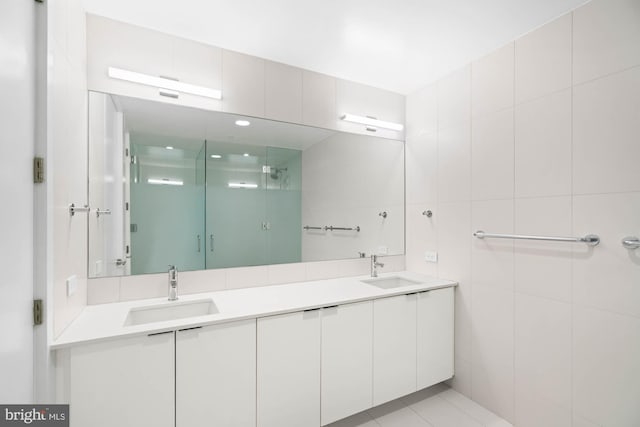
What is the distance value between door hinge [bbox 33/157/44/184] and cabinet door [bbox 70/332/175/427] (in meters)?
0.65

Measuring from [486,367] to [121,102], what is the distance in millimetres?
2810

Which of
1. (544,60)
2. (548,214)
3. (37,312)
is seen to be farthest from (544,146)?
(37,312)

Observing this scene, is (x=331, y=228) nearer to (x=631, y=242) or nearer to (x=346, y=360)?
(x=346, y=360)

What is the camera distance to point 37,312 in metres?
1.01

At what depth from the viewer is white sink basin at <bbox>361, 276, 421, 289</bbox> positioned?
225 centimetres

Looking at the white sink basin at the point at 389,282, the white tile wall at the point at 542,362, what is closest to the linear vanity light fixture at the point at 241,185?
the white sink basin at the point at 389,282

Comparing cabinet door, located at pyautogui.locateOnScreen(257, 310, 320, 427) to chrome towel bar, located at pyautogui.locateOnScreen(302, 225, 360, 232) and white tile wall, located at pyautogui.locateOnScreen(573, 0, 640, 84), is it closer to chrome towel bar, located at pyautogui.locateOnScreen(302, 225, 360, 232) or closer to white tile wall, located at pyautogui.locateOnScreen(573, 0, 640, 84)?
chrome towel bar, located at pyautogui.locateOnScreen(302, 225, 360, 232)

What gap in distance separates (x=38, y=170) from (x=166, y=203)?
741 millimetres

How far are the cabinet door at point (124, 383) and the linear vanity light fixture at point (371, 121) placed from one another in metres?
1.89

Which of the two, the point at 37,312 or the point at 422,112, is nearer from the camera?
the point at 37,312

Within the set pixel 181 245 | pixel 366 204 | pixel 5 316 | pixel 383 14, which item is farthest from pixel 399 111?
pixel 5 316

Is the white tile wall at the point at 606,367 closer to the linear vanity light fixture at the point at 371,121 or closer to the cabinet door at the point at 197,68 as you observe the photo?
the linear vanity light fixture at the point at 371,121

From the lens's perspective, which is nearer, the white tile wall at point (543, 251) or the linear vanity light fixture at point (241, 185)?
the white tile wall at point (543, 251)

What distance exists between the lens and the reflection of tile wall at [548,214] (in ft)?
4.41
